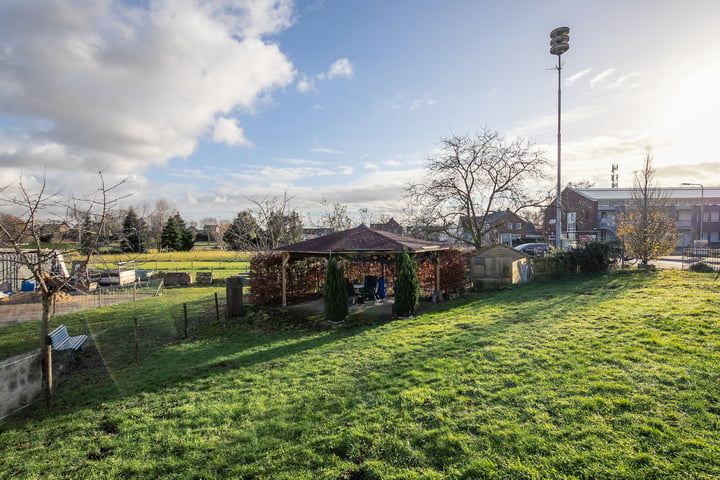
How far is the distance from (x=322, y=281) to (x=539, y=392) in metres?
12.1

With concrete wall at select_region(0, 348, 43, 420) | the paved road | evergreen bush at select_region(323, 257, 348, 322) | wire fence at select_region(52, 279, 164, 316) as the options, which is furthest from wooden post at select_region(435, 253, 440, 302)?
the paved road

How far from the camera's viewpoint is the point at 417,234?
22.1 m

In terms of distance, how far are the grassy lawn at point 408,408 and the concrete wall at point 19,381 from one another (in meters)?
0.31

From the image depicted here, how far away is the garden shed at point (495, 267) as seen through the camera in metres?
15.7

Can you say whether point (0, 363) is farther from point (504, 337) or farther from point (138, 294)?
point (138, 294)

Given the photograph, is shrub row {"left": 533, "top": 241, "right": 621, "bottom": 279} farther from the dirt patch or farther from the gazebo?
the dirt patch

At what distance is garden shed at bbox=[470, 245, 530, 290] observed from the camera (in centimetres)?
1572

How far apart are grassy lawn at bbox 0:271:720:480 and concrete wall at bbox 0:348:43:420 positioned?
31 cm

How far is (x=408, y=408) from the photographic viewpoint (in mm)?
4711

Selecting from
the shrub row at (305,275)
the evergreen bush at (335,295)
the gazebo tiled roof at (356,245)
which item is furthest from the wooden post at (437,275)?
the evergreen bush at (335,295)

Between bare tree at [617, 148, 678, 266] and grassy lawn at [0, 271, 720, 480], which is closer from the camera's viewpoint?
grassy lawn at [0, 271, 720, 480]

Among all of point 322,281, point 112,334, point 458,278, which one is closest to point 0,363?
point 112,334

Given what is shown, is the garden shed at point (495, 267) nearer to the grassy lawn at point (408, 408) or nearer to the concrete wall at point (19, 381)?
the grassy lawn at point (408, 408)

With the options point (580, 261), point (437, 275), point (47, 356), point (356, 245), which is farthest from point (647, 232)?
point (47, 356)
